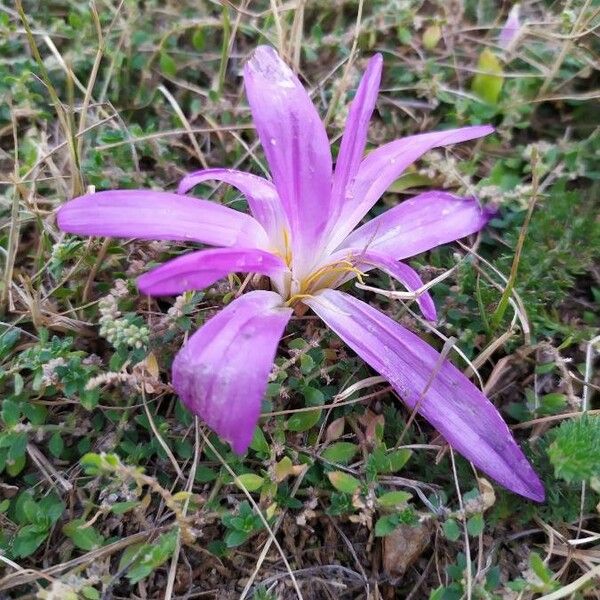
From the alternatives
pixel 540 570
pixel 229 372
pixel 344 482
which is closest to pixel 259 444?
pixel 344 482

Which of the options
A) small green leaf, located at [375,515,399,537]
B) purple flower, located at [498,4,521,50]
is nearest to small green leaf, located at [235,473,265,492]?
small green leaf, located at [375,515,399,537]

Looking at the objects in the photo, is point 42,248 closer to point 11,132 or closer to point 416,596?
point 11,132

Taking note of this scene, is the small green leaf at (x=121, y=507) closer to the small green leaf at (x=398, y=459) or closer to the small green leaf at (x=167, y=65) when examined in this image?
the small green leaf at (x=398, y=459)

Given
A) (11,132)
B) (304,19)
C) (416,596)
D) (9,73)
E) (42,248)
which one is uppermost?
(304,19)

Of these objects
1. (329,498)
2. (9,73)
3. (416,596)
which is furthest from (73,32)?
(416,596)

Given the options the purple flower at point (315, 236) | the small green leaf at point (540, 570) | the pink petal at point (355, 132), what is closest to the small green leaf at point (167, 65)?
the purple flower at point (315, 236)

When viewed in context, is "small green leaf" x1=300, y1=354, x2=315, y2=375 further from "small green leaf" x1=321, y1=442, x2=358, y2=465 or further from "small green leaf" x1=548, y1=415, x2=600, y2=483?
"small green leaf" x1=548, y1=415, x2=600, y2=483
